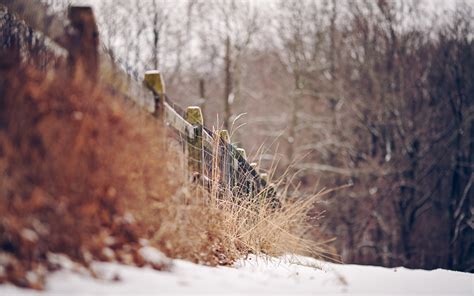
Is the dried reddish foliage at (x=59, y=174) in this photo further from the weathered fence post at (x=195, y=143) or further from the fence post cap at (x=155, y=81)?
the weathered fence post at (x=195, y=143)

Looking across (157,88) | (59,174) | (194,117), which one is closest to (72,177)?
(59,174)

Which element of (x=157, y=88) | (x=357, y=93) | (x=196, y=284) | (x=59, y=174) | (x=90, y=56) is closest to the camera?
(x=59, y=174)

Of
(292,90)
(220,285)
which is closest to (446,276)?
(220,285)

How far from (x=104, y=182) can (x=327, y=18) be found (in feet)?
55.6

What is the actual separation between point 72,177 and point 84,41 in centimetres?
77

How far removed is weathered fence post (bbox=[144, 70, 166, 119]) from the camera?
3396 millimetres

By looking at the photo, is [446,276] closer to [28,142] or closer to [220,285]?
[220,285]

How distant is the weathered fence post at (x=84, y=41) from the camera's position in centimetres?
249

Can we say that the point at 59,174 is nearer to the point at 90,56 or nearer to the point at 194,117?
the point at 90,56

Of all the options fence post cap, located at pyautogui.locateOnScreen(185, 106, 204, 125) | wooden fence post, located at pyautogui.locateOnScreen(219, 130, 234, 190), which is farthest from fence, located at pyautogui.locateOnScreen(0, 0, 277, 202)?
wooden fence post, located at pyautogui.locateOnScreen(219, 130, 234, 190)

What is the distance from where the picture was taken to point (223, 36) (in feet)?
61.6

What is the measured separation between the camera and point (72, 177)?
2.12m

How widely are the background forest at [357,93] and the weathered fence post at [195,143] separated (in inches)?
375

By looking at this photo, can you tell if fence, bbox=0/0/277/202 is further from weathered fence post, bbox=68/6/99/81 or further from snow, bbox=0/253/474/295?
snow, bbox=0/253/474/295
